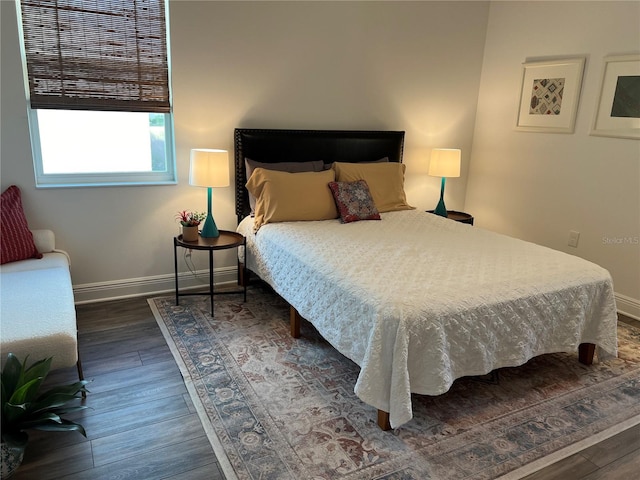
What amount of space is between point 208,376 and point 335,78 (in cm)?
259

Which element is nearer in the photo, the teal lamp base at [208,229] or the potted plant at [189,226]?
the potted plant at [189,226]

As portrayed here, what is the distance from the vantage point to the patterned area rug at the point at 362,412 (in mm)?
1869

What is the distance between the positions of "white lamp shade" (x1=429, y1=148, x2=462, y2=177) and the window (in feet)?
7.58

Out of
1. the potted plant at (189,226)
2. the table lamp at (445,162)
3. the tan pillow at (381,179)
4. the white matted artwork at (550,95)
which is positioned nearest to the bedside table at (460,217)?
the table lamp at (445,162)

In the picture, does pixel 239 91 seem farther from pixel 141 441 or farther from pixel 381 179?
pixel 141 441

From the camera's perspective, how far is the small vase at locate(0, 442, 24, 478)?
1.65 metres

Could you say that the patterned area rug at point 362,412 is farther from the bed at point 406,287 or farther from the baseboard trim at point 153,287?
the baseboard trim at point 153,287

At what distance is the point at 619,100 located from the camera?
3.35 meters

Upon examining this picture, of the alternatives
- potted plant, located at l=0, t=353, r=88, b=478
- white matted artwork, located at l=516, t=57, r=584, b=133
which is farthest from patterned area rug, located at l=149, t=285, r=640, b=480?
white matted artwork, located at l=516, t=57, r=584, b=133

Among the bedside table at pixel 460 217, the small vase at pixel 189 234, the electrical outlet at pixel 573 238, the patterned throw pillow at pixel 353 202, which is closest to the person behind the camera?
the small vase at pixel 189 234

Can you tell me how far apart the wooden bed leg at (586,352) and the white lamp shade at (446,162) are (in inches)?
76.3

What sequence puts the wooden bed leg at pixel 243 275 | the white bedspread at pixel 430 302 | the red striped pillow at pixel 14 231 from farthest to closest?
the wooden bed leg at pixel 243 275
the red striped pillow at pixel 14 231
the white bedspread at pixel 430 302

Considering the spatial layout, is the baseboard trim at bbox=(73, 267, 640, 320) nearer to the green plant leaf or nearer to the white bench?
the white bench

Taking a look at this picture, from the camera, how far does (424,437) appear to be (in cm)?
202
